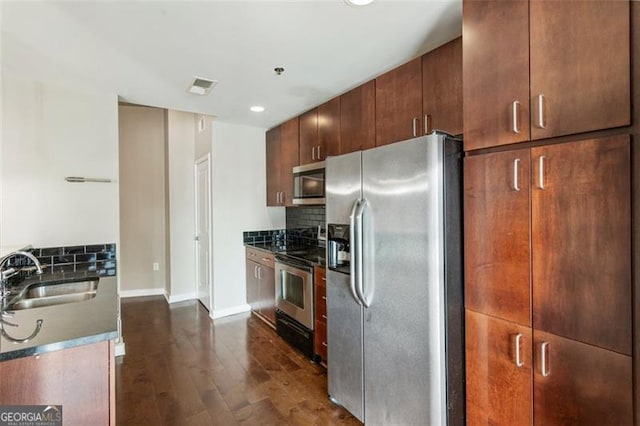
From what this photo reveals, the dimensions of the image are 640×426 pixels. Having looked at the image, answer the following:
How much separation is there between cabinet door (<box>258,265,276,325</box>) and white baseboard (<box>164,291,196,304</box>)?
1.62 metres

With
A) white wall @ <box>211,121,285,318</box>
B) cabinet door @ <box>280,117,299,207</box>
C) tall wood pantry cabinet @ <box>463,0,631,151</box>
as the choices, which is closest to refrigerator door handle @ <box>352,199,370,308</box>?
tall wood pantry cabinet @ <box>463,0,631,151</box>

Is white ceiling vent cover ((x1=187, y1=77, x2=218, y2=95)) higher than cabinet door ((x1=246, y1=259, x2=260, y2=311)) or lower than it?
higher

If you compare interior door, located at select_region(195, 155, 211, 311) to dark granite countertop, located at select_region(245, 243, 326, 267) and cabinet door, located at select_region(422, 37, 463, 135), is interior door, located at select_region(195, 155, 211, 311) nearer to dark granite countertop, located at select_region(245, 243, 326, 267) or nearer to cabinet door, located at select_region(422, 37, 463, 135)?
dark granite countertop, located at select_region(245, 243, 326, 267)

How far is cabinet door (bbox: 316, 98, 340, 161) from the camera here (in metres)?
3.06

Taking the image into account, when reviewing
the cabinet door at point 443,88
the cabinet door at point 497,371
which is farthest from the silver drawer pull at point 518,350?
the cabinet door at point 443,88

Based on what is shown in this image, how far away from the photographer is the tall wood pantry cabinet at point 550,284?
1.12 m

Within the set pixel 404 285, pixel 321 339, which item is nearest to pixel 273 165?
pixel 321 339

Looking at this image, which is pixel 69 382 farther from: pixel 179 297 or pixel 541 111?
pixel 179 297

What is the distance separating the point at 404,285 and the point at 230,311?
310 cm

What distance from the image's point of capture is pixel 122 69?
2.42 meters

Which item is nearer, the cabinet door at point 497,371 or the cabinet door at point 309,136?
the cabinet door at point 497,371

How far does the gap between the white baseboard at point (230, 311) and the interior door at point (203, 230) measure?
0.72ft

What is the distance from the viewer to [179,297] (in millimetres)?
4887

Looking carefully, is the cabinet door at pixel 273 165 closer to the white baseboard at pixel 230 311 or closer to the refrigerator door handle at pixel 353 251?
the white baseboard at pixel 230 311
